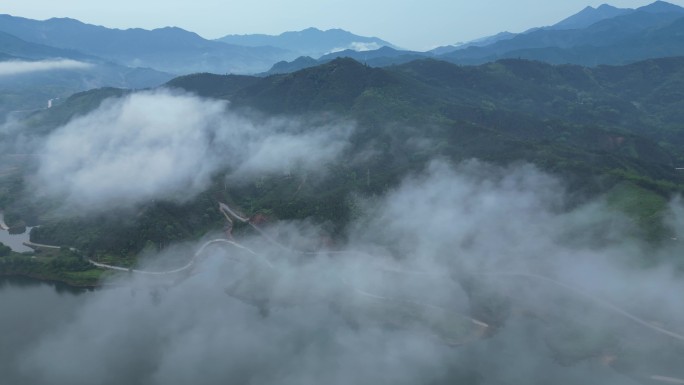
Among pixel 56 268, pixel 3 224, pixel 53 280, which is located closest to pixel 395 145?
pixel 56 268

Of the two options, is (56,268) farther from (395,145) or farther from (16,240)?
(395,145)

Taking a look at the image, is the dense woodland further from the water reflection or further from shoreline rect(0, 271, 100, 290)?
shoreline rect(0, 271, 100, 290)

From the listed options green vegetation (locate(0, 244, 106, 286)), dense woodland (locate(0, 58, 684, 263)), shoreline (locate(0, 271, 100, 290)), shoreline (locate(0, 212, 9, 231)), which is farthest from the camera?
shoreline (locate(0, 212, 9, 231))

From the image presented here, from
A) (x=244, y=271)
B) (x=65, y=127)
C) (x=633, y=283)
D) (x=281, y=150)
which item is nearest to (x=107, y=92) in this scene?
(x=65, y=127)

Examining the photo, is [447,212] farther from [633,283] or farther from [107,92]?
[107,92]

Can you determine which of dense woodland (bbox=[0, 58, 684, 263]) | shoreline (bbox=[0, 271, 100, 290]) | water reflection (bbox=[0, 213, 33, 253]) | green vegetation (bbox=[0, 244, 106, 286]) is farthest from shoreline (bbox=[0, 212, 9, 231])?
shoreline (bbox=[0, 271, 100, 290])

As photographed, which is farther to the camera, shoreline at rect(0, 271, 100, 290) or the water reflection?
the water reflection

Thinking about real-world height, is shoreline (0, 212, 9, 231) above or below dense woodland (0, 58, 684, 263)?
below

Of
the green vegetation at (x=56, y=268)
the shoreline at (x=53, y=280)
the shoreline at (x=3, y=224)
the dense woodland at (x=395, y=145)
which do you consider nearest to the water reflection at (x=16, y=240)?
the shoreline at (x=3, y=224)

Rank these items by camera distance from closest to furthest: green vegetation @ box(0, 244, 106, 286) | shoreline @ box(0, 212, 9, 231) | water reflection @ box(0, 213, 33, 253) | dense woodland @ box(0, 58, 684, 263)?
green vegetation @ box(0, 244, 106, 286) < dense woodland @ box(0, 58, 684, 263) < water reflection @ box(0, 213, 33, 253) < shoreline @ box(0, 212, 9, 231)

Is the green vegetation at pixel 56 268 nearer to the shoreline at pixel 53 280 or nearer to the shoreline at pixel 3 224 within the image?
the shoreline at pixel 53 280

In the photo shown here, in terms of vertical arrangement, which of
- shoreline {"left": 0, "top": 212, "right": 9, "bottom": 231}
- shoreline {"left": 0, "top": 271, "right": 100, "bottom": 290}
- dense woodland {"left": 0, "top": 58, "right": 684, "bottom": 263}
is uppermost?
dense woodland {"left": 0, "top": 58, "right": 684, "bottom": 263}
